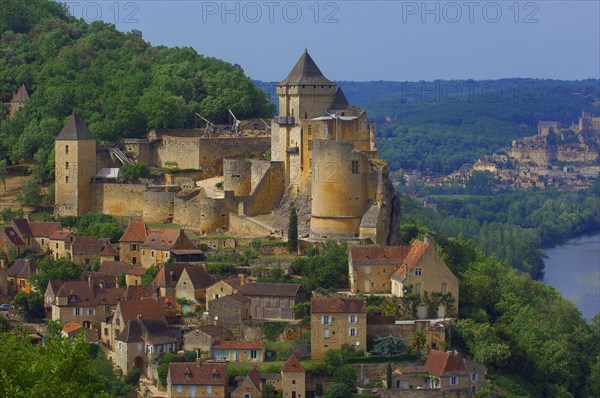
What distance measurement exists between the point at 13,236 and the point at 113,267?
4808 mm

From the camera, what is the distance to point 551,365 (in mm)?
47062

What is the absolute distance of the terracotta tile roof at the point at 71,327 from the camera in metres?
44.7

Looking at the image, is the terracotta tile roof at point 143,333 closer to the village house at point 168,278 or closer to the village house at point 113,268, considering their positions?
the village house at point 168,278

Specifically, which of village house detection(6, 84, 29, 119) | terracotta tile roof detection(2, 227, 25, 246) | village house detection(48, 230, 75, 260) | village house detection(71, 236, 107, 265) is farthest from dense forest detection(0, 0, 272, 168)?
village house detection(71, 236, 107, 265)

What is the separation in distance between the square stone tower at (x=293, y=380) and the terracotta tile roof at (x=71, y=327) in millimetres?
8048

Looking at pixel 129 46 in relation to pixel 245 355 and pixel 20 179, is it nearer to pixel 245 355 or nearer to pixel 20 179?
pixel 20 179

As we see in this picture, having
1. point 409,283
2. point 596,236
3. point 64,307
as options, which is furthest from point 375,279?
point 596,236

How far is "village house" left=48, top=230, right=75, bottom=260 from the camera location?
5081 centimetres

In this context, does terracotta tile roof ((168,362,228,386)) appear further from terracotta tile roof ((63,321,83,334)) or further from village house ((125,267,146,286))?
village house ((125,267,146,286))

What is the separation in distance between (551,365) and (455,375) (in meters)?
6.94

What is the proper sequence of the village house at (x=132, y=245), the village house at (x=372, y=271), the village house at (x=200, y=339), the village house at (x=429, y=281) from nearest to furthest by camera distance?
the village house at (x=200, y=339)
the village house at (x=429, y=281)
the village house at (x=372, y=271)
the village house at (x=132, y=245)

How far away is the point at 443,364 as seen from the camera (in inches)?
1618

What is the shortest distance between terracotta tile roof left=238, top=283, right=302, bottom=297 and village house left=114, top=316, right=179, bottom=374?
2.82m

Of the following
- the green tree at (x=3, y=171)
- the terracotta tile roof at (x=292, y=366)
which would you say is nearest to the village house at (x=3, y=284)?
the green tree at (x=3, y=171)
